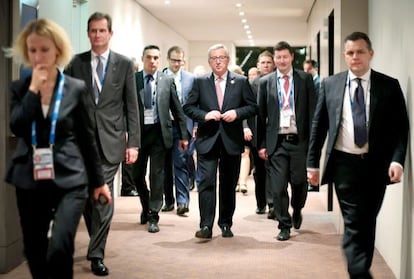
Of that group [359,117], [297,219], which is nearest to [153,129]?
[297,219]

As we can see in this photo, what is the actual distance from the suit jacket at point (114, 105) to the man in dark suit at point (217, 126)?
112 centimetres

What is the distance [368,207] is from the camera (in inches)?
157

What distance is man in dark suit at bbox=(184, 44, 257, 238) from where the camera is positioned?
6.16m

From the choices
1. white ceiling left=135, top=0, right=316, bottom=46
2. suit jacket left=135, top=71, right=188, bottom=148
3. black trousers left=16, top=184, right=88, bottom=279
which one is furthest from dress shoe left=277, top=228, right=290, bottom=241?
white ceiling left=135, top=0, right=316, bottom=46

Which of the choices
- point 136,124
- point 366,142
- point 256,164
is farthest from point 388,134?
point 256,164

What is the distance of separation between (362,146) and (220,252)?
207 cm

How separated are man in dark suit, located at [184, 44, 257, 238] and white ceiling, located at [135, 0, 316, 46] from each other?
695 centimetres

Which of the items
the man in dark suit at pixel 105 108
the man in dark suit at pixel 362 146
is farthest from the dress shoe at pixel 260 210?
the man in dark suit at pixel 362 146

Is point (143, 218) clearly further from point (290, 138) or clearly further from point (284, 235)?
point (290, 138)

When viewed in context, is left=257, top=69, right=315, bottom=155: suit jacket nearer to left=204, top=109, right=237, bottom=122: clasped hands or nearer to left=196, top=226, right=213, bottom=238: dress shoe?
left=204, top=109, right=237, bottom=122: clasped hands

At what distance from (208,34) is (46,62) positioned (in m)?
18.6

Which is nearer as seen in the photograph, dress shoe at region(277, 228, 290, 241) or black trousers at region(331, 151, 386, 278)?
black trousers at region(331, 151, 386, 278)

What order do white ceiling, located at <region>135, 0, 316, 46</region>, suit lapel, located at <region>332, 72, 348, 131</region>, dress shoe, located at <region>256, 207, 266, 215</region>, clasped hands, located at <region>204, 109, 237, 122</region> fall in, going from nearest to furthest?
1. suit lapel, located at <region>332, 72, 348, 131</region>
2. clasped hands, located at <region>204, 109, 237, 122</region>
3. dress shoe, located at <region>256, 207, 266, 215</region>
4. white ceiling, located at <region>135, 0, 316, 46</region>

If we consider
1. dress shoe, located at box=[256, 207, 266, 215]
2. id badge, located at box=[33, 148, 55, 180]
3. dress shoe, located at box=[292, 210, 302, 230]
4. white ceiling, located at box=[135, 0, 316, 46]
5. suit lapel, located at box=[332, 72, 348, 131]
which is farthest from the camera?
white ceiling, located at box=[135, 0, 316, 46]
